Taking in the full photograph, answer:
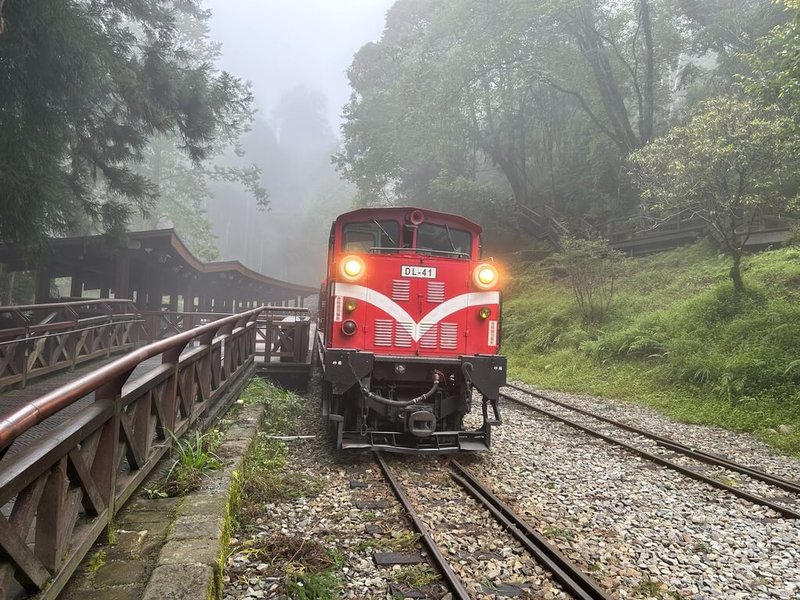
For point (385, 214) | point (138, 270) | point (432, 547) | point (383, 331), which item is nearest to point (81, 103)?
point (385, 214)

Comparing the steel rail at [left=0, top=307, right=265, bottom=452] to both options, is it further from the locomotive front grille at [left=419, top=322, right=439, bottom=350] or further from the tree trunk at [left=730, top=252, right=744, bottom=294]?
the tree trunk at [left=730, top=252, right=744, bottom=294]

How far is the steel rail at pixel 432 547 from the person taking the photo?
308 centimetres

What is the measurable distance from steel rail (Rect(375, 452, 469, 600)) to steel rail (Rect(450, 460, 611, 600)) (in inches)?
26.1

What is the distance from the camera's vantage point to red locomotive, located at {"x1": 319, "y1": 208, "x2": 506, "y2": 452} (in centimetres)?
571

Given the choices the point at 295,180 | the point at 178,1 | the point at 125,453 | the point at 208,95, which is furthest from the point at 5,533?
the point at 295,180

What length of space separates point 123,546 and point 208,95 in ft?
40.6

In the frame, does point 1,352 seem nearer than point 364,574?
No

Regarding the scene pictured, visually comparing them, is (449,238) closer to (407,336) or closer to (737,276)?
(407,336)

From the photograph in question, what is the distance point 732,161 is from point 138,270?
58.4 ft

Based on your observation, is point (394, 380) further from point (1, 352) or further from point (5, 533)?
point (1, 352)

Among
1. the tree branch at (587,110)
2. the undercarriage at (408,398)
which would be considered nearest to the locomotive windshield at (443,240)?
the undercarriage at (408,398)

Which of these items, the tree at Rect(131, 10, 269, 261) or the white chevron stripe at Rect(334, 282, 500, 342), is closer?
the white chevron stripe at Rect(334, 282, 500, 342)

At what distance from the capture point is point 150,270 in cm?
1812

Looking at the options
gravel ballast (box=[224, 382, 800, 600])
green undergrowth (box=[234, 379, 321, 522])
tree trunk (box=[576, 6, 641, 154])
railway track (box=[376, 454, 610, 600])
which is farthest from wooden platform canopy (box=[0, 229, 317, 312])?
tree trunk (box=[576, 6, 641, 154])
